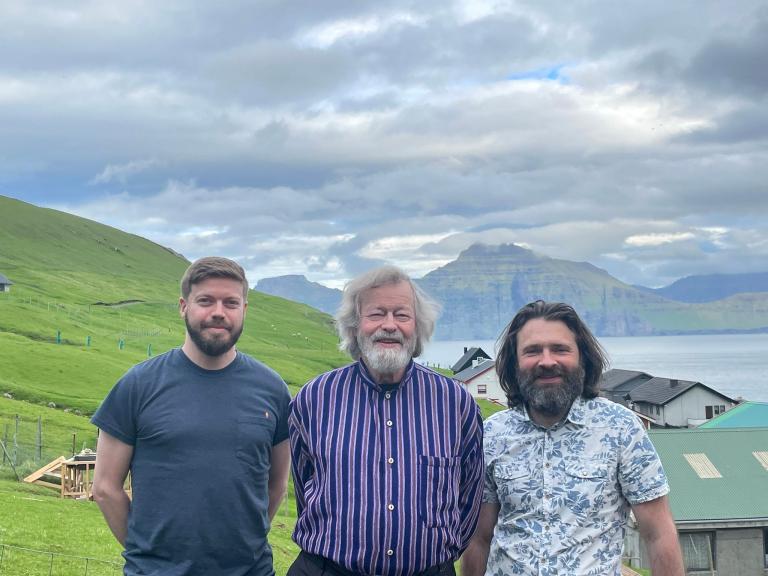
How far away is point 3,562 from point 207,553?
1325cm

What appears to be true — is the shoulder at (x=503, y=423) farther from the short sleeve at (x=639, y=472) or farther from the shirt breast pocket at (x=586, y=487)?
the short sleeve at (x=639, y=472)

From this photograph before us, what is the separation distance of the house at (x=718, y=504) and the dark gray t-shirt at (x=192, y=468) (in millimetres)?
30100

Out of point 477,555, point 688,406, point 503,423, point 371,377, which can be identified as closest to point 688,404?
point 688,406

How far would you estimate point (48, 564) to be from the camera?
1748cm

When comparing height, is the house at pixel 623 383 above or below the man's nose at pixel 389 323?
above

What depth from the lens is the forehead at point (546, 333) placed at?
19.4ft

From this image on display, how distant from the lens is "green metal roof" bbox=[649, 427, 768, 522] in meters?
33.7

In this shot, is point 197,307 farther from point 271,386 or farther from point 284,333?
point 284,333

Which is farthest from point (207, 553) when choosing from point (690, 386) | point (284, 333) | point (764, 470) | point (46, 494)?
point (284, 333)

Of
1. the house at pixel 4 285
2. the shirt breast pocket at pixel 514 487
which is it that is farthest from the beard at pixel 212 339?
the house at pixel 4 285

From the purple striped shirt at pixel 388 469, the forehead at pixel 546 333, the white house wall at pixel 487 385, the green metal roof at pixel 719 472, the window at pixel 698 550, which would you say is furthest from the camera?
the white house wall at pixel 487 385

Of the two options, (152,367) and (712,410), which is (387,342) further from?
(712,410)

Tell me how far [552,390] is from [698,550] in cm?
3147

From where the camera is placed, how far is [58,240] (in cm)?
17912
